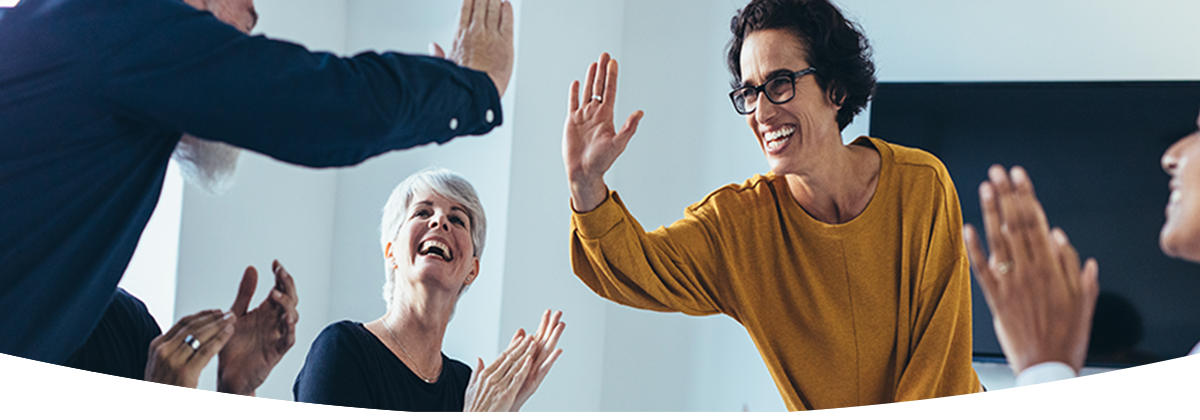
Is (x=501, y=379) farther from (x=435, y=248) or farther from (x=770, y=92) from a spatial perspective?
(x=770, y=92)

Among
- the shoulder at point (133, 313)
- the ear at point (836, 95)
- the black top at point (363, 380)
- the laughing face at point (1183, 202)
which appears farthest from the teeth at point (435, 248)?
the laughing face at point (1183, 202)

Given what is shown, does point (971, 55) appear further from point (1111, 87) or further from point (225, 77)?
point (225, 77)

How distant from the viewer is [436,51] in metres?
1.02

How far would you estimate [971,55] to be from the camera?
3.12 ft

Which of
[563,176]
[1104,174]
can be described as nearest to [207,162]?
[563,176]

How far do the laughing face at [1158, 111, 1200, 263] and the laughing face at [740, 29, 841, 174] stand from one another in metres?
0.36

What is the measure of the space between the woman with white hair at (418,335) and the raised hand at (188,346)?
12 cm

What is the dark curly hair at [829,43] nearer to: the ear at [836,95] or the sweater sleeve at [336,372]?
the ear at [836,95]

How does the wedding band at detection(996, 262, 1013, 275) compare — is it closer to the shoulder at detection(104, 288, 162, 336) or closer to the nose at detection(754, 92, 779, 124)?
the nose at detection(754, 92, 779, 124)

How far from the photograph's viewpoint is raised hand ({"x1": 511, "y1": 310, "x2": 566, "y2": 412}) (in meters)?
1.04

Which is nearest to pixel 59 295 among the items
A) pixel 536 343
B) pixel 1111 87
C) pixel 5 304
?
pixel 5 304

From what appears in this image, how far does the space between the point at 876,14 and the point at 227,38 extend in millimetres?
755

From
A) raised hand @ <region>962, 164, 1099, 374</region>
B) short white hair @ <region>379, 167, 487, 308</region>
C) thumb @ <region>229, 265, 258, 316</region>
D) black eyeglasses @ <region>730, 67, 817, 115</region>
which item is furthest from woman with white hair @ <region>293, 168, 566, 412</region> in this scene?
raised hand @ <region>962, 164, 1099, 374</region>

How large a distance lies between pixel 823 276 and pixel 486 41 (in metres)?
0.51
